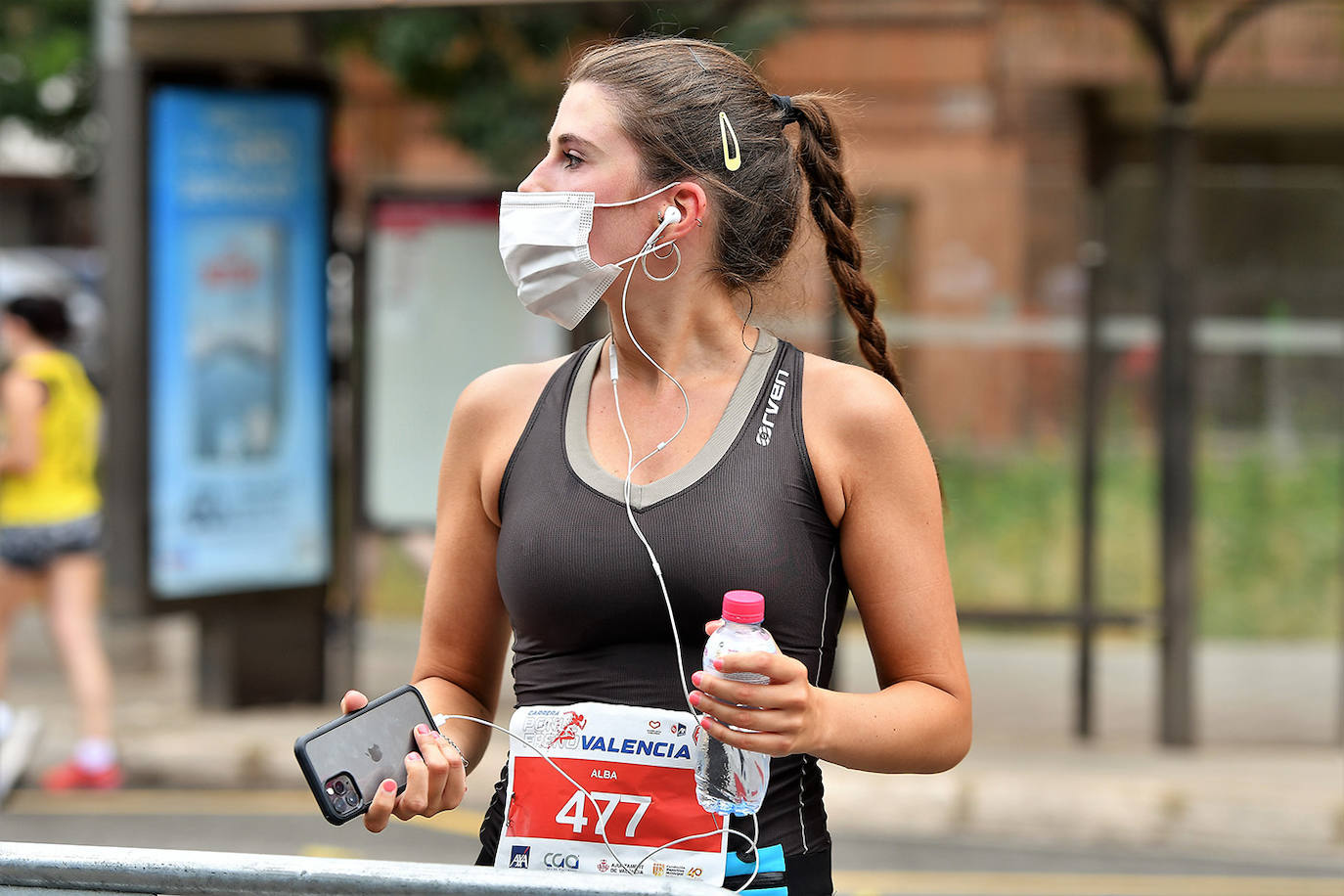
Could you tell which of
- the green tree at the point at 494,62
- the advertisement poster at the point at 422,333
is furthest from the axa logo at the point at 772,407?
the green tree at the point at 494,62

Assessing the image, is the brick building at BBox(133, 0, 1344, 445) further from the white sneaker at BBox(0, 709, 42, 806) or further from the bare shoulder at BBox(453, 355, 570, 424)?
the white sneaker at BBox(0, 709, 42, 806)

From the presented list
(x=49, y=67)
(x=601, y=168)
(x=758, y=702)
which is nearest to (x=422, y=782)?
(x=758, y=702)

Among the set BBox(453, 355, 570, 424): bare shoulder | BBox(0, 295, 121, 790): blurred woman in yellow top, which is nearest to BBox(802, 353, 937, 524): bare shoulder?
BBox(453, 355, 570, 424): bare shoulder

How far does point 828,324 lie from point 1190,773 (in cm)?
247

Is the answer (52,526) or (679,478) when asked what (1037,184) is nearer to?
(52,526)

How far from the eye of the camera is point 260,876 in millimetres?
1731

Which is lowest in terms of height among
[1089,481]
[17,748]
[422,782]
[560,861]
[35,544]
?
[17,748]

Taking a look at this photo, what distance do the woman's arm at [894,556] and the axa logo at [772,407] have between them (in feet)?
0.11

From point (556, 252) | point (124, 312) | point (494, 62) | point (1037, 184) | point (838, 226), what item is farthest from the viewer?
point (494, 62)

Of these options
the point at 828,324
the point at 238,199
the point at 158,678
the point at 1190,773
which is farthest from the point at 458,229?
the point at 1190,773

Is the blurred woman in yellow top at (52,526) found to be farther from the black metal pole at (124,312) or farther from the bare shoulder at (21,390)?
the black metal pole at (124,312)

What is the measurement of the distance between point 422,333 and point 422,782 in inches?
234

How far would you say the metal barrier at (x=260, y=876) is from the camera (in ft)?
5.40

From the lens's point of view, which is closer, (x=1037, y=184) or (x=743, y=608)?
(x=743, y=608)
